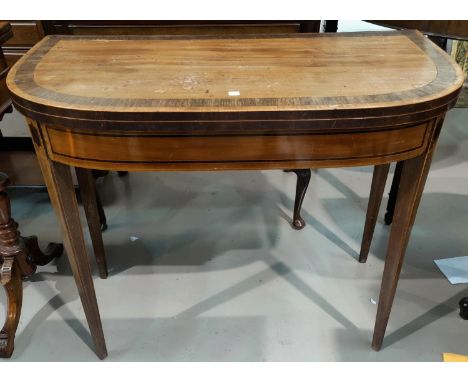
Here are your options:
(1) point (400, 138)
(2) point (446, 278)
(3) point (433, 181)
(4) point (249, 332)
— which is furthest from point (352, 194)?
(1) point (400, 138)

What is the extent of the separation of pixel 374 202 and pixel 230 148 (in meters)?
0.67

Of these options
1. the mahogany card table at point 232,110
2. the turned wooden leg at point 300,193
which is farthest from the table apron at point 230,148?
the turned wooden leg at point 300,193

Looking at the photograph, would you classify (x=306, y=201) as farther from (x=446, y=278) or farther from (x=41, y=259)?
(x=41, y=259)

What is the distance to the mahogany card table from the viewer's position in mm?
657

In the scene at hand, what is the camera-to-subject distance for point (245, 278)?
1.29 meters

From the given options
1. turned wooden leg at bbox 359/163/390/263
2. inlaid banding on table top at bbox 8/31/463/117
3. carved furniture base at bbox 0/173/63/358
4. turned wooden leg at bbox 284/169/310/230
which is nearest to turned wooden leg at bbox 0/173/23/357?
carved furniture base at bbox 0/173/63/358

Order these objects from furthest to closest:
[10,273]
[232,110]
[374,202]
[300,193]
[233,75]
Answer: [300,193] → [374,202] → [10,273] → [233,75] → [232,110]

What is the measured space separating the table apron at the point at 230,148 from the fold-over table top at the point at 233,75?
5 centimetres

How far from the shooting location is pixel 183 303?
121cm

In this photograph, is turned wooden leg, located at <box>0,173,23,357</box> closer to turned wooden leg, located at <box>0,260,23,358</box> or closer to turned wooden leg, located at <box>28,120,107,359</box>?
turned wooden leg, located at <box>0,260,23,358</box>

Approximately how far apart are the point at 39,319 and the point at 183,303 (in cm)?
38

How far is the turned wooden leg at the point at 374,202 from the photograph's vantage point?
1164 millimetres

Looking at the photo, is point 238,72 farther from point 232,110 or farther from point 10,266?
point 10,266

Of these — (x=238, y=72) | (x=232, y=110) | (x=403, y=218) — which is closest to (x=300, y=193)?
(x=403, y=218)
